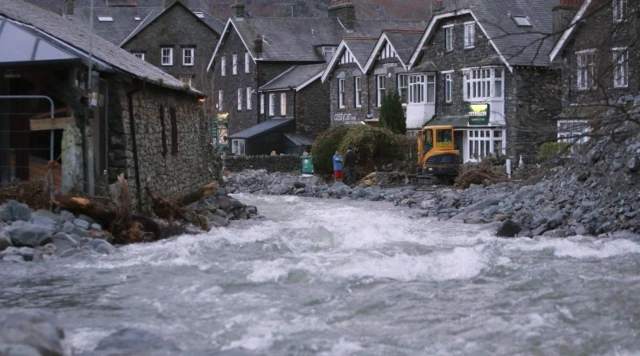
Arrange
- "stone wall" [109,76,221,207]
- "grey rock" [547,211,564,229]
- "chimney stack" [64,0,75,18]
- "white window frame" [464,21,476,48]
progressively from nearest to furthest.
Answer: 1. "stone wall" [109,76,221,207]
2. "grey rock" [547,211,564,229]
3. "white window frame" [464,21,476,48]
4. "chimney stack" [64,0,75,18]

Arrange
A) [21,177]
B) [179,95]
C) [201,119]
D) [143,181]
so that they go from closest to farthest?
[21,177] < [143,181] < [179,95] < [201,119]

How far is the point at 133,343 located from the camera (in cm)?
992

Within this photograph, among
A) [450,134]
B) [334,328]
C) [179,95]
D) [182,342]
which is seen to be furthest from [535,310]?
[450,134]

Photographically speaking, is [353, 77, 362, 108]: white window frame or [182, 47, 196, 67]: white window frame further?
[182, 47, 196, 67]: white window frame

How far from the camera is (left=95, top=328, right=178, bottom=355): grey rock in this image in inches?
384

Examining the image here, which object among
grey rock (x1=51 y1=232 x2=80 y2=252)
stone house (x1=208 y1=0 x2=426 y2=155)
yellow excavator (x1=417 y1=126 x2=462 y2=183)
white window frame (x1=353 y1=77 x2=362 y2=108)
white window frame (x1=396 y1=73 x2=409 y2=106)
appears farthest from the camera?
stone house (x1=208 y1=0 x2=426 y2=155)

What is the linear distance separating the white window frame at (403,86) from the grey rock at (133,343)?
40833 mm

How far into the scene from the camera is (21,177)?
768 inches

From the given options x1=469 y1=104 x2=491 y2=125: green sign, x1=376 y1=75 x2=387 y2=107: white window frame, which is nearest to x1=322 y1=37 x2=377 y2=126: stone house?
x1=376 y1=75 x2=387 y2=107: white window frame

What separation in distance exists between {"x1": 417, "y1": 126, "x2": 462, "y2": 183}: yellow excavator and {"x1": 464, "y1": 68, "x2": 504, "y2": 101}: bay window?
5.72 meters

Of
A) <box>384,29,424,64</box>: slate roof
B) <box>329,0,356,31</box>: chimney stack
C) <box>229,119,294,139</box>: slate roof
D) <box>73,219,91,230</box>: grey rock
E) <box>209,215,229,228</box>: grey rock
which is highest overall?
<box>329,0,356,31</box>: chimney stack

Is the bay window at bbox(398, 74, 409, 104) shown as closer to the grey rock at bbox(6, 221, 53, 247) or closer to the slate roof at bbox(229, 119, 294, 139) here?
the slate roof at bbox(229, 119, 294, 139)

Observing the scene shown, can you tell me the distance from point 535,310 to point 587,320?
70cm

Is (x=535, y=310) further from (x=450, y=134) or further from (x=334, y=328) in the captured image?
(x=450, y=134)
